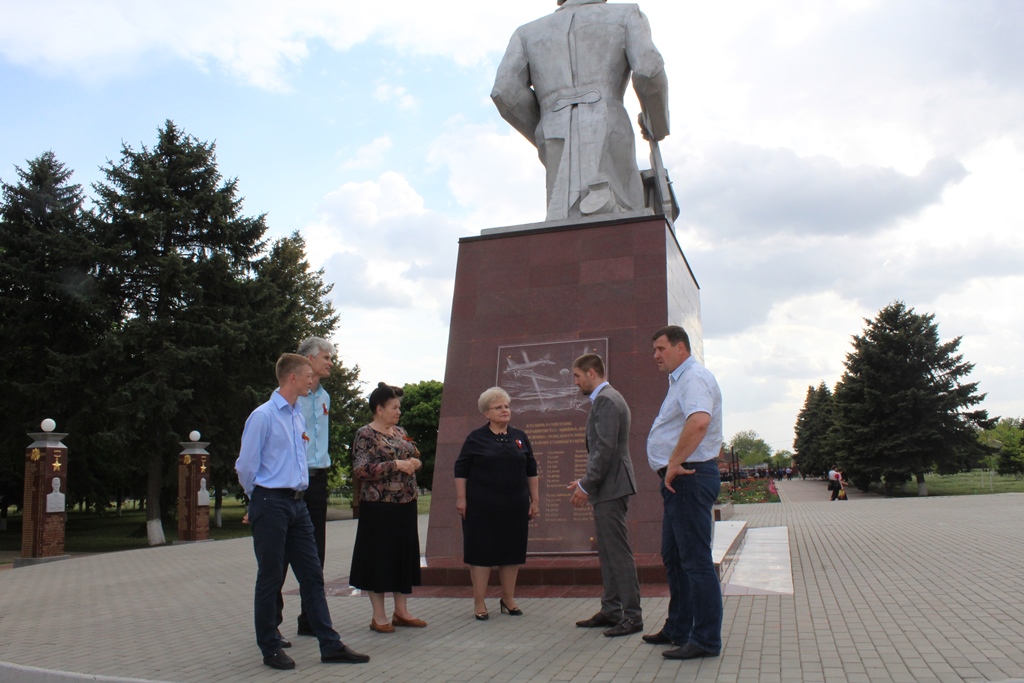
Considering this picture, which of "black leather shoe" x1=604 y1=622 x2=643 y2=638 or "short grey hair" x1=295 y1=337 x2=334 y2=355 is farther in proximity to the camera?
"short grey hair" x1=295 y1=337 x2=334 y2=355

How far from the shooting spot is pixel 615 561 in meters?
4.69

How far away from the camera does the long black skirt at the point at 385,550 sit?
494 cm

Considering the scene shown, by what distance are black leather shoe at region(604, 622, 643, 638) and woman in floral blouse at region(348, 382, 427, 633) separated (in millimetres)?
1203

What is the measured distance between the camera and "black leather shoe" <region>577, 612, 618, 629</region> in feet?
15.5

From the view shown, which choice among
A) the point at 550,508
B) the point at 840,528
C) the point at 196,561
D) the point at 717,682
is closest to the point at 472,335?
the point at 550,508

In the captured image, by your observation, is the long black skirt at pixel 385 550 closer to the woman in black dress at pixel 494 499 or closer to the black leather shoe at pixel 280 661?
the woman in black dress at pixel 494 499

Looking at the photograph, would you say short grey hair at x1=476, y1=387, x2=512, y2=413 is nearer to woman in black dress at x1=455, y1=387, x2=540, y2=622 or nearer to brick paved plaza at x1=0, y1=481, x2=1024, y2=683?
woman in black dress at x1=455, y1=387, x2=540, y2=622

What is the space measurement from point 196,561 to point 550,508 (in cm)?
758

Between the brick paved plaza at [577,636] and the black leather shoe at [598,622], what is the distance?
0.09 m

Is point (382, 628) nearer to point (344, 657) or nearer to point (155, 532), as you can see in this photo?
point (344, 657)

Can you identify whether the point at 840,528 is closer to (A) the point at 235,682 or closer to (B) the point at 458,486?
(B) the point at 458,486

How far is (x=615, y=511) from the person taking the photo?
15.6 ft

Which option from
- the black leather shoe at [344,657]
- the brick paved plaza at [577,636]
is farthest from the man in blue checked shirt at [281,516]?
the brick paved plaza at [577,636]

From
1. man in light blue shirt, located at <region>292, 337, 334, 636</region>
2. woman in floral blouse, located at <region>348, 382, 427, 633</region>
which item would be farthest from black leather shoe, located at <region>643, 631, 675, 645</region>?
man in light blue shirt, located at <region>292, 337, 334, 636</region>
